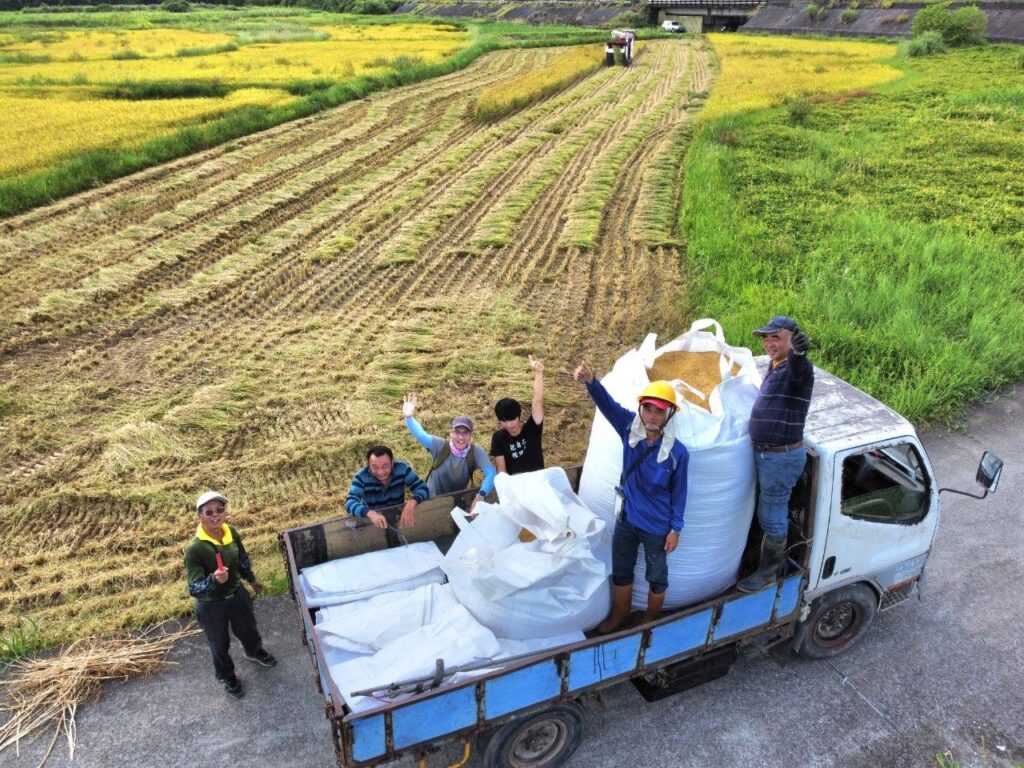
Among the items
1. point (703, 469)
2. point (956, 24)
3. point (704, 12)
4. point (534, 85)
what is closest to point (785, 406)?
point (703, 469)

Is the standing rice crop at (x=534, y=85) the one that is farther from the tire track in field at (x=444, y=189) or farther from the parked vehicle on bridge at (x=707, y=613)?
the parked vehicle on bridge at (x=707, y=613)

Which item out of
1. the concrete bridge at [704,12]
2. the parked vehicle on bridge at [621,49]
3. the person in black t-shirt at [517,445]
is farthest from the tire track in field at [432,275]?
the concrete bridge at [704,12]

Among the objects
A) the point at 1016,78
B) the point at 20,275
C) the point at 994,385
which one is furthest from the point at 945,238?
the point at 1016,78

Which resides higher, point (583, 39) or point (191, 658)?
point (583, 39)

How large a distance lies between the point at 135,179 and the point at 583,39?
29.7 meters

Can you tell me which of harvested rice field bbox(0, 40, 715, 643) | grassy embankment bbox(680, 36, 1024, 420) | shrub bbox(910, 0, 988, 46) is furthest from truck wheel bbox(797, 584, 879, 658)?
shrub bbox(910, 0, 988, 46)

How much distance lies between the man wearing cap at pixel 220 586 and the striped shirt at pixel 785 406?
10.2 ft

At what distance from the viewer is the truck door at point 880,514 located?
4543 mm

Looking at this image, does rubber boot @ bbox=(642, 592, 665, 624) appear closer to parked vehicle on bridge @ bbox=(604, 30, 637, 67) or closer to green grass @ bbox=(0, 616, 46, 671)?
green grass @ bbox=(0, 616, 46, 671)

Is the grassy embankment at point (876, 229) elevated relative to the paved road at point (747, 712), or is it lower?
elevated

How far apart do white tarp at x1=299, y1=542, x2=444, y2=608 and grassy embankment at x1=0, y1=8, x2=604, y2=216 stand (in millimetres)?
12015

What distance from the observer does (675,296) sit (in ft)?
34.8

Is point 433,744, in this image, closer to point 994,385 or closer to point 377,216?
point 994,385

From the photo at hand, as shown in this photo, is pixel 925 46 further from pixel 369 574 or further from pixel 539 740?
pixel 539 740
